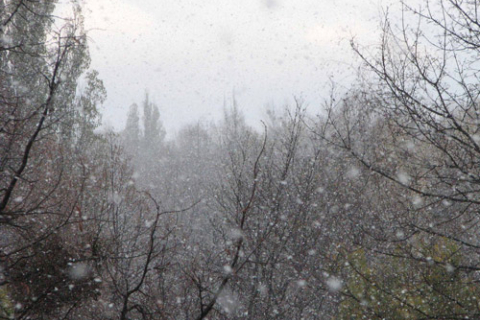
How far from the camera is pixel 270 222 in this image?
798 centimetres

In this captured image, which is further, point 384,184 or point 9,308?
point 384,184

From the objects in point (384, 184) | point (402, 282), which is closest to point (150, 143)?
point (384, 184)

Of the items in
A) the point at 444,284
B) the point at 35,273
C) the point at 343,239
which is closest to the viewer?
the point at 35,273

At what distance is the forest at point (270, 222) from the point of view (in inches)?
176

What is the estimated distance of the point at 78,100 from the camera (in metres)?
17.8

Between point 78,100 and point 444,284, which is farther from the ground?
point 78,100

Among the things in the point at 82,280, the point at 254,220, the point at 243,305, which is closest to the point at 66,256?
the point at 82,280

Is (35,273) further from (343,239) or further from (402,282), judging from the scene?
(343,239)

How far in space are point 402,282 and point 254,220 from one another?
362 cm

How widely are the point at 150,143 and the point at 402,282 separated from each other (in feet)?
173

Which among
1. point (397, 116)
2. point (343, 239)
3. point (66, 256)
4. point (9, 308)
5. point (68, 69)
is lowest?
point (9, 308)

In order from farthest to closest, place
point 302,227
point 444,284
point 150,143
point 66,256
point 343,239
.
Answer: point 150,143, point 343,239, point 302,227, point 444,284, point 66,256

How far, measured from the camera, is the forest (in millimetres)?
4469

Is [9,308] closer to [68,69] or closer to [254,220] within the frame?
[254,220]
